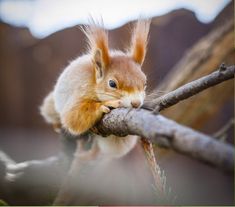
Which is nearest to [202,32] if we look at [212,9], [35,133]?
[212,9]

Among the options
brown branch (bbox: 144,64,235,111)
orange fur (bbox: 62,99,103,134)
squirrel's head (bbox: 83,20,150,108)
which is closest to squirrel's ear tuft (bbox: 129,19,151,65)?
squirrel's head (bbox: 83,20,150,108)

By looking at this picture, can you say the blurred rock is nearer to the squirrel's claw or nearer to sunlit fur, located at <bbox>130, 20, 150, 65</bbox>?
sunlit fur, located at <bbox>130, 20, 150, 65</bbox>

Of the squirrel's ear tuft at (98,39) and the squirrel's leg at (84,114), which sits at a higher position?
the squirrel's ear tuft at (98,39)

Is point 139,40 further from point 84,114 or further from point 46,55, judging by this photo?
point 46,55

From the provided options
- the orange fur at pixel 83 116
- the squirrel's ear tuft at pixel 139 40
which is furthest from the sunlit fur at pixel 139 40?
the orange fur at pixel 83 116

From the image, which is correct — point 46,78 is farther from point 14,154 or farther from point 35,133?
point 14,154

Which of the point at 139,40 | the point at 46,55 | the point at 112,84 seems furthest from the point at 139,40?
the point at 46,55

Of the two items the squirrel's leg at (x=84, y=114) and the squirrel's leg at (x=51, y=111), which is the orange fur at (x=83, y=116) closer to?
the squirrel's leg at (x=84, y=114)
